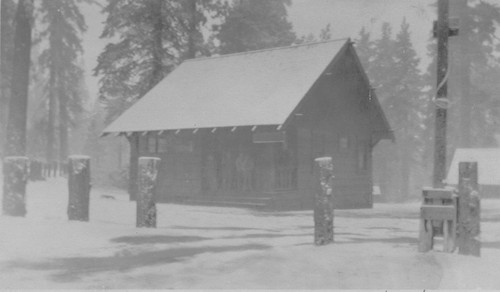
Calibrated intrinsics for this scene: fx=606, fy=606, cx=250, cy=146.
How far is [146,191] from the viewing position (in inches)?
466

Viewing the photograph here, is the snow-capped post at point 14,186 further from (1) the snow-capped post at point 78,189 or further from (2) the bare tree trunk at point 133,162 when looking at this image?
(2) the bare tree trunk at point 133,162

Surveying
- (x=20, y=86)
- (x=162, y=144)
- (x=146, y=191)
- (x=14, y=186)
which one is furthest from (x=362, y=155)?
(x=14, y=186)

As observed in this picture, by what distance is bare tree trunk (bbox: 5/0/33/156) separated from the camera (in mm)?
20359

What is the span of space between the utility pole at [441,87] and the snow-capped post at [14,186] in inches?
322

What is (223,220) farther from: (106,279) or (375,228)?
Result: (106,279)

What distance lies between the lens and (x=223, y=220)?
16.8 metres

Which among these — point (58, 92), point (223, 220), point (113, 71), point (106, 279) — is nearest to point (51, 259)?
point (106, 279)

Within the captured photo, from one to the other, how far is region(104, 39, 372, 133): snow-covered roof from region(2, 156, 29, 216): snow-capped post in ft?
36.8

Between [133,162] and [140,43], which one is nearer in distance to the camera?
[133,162]

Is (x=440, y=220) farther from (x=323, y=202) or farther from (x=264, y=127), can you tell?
(x=264, y=127)

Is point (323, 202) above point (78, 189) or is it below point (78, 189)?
below

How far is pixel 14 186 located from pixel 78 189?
1395mm

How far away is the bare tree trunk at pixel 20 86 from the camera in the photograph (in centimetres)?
2036

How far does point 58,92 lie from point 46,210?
110 ft
